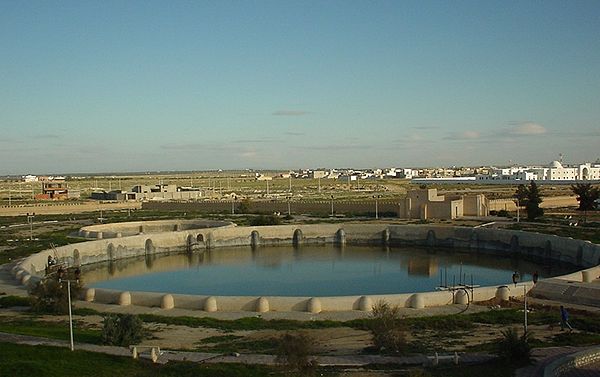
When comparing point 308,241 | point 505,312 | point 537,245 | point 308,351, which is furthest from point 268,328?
point 308,241

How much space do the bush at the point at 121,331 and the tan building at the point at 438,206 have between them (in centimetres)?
3795

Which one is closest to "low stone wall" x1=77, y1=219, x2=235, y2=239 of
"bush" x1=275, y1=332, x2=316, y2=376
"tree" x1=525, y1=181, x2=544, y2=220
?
"tree" x1=525, y1=181, x2=544, y2=220

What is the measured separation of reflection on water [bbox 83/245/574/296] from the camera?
98.4ft

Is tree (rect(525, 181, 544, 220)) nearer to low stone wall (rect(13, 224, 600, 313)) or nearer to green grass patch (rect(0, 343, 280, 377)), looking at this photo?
low stone wall (rect(13, 224, 600, 313))

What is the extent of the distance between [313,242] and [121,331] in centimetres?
3224

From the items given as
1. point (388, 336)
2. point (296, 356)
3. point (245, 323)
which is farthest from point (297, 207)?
point (296, 356)

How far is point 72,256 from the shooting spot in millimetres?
36406

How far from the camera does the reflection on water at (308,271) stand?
3000 cm

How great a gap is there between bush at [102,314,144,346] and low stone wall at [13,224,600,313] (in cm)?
427

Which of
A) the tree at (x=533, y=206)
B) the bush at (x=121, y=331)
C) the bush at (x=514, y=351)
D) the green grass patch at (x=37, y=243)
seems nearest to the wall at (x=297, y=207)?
the tree at (x=533, y=206)

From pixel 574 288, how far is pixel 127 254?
96.7 ft

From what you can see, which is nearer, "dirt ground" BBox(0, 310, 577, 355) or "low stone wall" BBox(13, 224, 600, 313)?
"dirt ground" BBox(0, 310, 577, 355)

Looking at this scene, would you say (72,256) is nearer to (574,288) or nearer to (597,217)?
Result: (574,288)

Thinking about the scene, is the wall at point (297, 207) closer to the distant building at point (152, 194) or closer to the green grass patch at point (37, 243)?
the distant building at point (152, 194)
